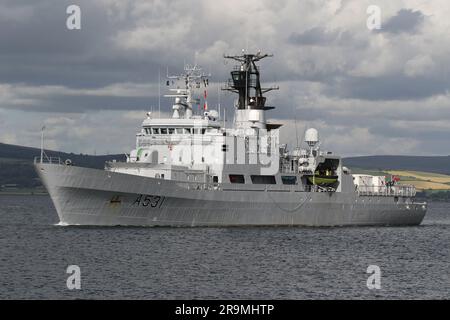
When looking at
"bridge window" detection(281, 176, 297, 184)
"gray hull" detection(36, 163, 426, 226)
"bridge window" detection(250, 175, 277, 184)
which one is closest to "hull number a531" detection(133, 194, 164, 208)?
"gray hull" detection(36, 163, 426, 226)

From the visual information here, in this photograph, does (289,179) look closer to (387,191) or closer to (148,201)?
(148,201)

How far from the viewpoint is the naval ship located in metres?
Answer: 49.1

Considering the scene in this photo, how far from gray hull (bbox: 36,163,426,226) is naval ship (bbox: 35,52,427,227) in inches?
2.3

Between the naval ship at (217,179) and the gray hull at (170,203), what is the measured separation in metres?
0.06

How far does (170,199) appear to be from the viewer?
168 feet

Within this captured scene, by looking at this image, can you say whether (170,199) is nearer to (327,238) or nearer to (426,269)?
(327,238)

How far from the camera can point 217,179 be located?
54781 millimetres

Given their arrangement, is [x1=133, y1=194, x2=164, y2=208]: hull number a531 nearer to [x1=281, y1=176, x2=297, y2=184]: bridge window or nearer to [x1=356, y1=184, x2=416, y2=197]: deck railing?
[x1=281, y1=176, x2=297, y2=184]: bridge window

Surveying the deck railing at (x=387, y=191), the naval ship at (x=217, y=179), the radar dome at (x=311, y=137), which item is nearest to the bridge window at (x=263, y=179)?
the naval ship at (x=217, y=179)

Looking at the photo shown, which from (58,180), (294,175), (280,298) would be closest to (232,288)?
(280,298)

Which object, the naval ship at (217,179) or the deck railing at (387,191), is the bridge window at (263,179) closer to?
the naval ship at (217,179)

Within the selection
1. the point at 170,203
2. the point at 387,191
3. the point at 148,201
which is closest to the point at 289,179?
the point at 170,203

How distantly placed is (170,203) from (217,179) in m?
4.50
